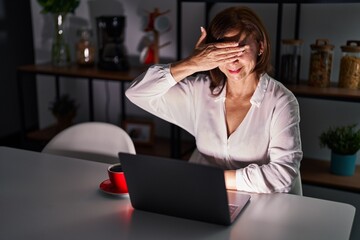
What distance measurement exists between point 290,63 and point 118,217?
1.51m

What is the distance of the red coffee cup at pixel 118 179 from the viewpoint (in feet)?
4.77

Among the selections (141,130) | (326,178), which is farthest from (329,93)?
(141,130)

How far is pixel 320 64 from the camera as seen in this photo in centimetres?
251

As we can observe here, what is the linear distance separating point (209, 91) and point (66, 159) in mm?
542

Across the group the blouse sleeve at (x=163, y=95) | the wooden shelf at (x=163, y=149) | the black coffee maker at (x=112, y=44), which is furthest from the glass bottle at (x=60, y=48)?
the blouse sleeve at (x=163, y=95)

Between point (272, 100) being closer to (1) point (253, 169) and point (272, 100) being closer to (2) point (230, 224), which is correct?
(1) point (253, 169)

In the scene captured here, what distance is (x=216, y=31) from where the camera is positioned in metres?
1.74

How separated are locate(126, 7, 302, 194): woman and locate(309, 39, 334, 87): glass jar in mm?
758

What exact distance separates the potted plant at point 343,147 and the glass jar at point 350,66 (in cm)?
21

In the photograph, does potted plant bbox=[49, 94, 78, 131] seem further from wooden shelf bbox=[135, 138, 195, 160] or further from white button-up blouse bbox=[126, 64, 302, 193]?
white button-up blouse bbox=[126, 64, 302, 193]

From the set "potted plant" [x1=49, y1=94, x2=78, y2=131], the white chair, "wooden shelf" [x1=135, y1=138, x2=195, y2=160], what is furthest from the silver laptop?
"potted plant" [x1=49, y1=94, x2=78, y2=131]

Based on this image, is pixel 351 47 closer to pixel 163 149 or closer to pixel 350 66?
pixel 350 66

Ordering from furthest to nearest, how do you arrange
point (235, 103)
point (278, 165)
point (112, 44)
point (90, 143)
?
point (112, 44), point (90, 143), point (235, 103), point (278, 165)

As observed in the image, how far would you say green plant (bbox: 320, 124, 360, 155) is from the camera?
2.51m
